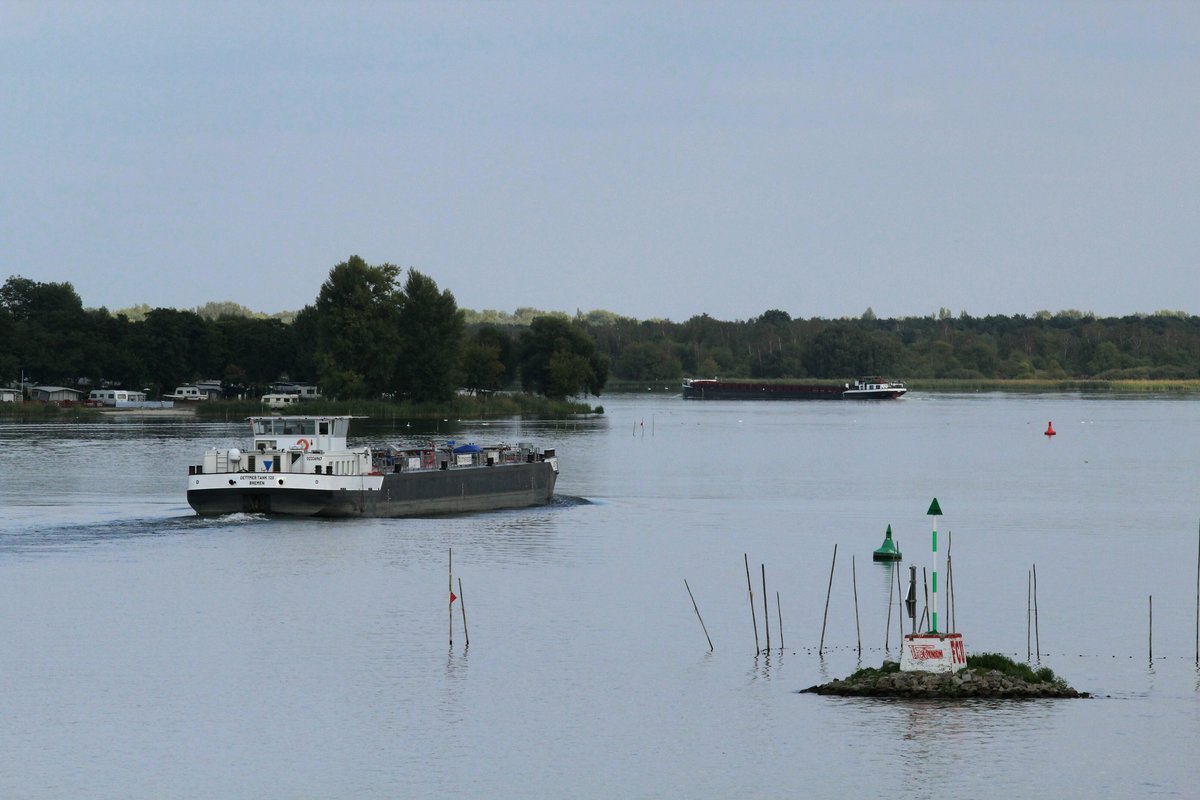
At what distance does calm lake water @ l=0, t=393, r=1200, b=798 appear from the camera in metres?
37.3

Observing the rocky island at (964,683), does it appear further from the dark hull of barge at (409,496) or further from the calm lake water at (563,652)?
the dark hull of barge at (409,496)

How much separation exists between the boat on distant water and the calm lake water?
132cm

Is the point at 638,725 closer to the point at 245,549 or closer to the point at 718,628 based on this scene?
the point at 718,628

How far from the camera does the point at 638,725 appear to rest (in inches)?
1631

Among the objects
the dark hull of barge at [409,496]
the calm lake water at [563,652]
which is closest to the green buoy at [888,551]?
the calm lake water at [563,652]

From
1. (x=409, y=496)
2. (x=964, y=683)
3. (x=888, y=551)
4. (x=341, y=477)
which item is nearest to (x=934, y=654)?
(x=964, y=683)

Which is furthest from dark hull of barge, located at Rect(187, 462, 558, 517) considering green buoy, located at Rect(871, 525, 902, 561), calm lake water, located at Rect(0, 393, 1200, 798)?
green buoy, located at Rect(871, 525, 902, 561)

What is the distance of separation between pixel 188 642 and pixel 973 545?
37.0 metres

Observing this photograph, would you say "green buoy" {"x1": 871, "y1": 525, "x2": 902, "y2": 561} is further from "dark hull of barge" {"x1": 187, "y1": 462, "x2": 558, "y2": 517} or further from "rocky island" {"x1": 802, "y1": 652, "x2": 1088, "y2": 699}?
"dark hull of barge" {"x1": 187, "y1": 462, "x2": 558, "y2": 517}

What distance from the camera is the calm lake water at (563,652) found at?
122ft

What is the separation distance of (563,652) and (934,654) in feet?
40.4

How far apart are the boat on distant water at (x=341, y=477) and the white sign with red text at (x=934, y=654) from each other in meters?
41.9

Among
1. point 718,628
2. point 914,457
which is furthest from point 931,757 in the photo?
point 914,457

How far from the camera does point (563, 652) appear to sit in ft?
164
